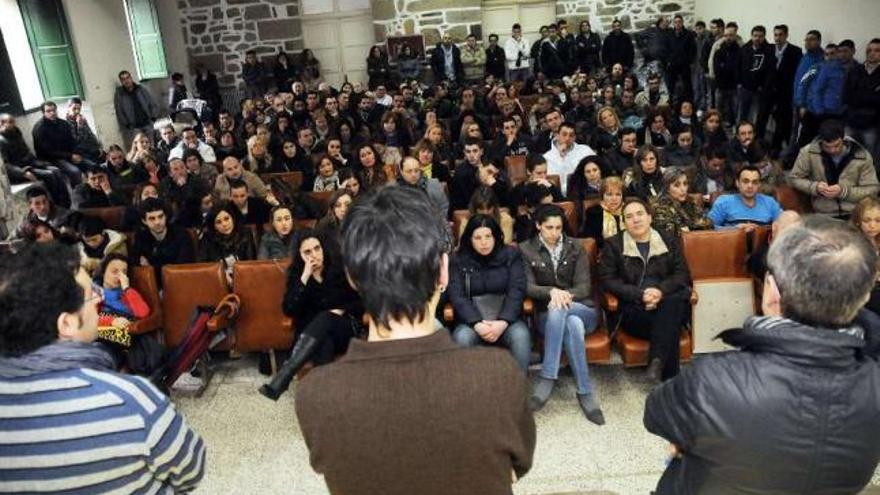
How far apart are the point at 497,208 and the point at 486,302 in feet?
2.90

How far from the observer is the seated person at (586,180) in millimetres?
4746

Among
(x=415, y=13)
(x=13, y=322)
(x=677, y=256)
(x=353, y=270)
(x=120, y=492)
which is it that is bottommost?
(x=677, y=256)

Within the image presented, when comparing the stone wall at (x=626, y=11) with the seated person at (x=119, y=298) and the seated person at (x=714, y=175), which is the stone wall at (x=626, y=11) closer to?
the seated person at (x=714, y=175)

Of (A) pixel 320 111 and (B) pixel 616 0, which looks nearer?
(A) pixel 320 111

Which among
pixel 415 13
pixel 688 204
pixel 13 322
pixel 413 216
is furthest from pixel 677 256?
pixel 415 13

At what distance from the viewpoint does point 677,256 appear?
338 cm

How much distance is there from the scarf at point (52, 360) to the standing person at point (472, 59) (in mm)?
10103

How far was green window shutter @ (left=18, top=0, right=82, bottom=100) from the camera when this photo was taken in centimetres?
773

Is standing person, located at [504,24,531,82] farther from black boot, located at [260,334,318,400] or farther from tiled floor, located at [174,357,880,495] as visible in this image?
black boot, located at [260,334,318,400]

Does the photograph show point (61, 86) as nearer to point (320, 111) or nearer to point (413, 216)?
point (320, 111)

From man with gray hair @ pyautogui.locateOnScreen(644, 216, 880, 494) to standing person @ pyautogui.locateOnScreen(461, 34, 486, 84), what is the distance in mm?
10010

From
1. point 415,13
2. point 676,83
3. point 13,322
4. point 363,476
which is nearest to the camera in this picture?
point 363,476

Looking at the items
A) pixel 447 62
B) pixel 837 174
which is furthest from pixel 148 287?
pixel 447 62

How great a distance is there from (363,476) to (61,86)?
8.80 metres
